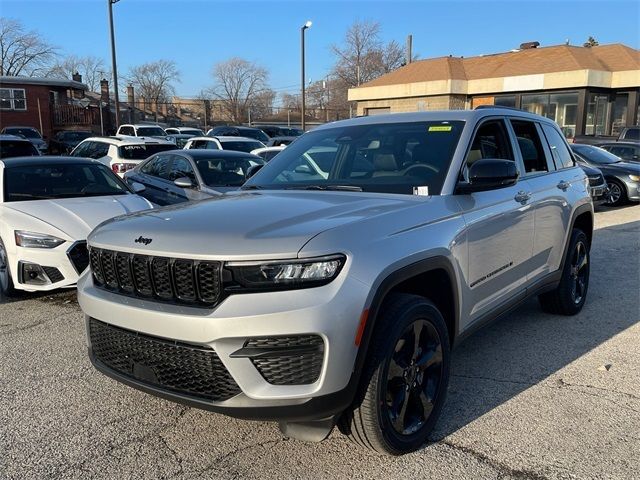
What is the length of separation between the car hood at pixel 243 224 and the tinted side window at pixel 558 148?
244cm

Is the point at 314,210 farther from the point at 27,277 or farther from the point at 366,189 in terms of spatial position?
the point at 27,277

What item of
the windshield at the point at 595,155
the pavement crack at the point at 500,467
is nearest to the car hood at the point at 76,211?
the pavement crack at the point at 500,467

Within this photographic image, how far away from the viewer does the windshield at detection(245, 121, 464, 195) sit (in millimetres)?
3701

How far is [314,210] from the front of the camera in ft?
10.1

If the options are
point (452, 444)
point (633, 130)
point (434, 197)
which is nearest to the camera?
point (452, 444)

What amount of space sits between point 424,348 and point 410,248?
0.59 metres

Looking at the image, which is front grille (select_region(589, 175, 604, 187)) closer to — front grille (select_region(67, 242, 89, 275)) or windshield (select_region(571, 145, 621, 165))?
windshield (select_region(571, 145, 621, 165))

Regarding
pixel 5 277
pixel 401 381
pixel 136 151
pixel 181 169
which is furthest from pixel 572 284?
pixel 136 151

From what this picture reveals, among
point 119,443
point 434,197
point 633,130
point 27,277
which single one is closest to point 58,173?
point 27,277

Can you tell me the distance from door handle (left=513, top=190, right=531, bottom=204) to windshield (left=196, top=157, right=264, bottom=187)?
5.56 m

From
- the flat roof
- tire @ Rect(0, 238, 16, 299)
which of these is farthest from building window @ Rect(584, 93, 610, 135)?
the flat roof

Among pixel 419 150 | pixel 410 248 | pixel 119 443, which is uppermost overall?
pixel 419 150

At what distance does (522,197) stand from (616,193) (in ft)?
36.9

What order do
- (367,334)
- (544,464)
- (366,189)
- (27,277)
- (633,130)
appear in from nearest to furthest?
1. (367,334)
2. (544,464)
3. (366,189)
4. (27,277)
5. (633,130)
